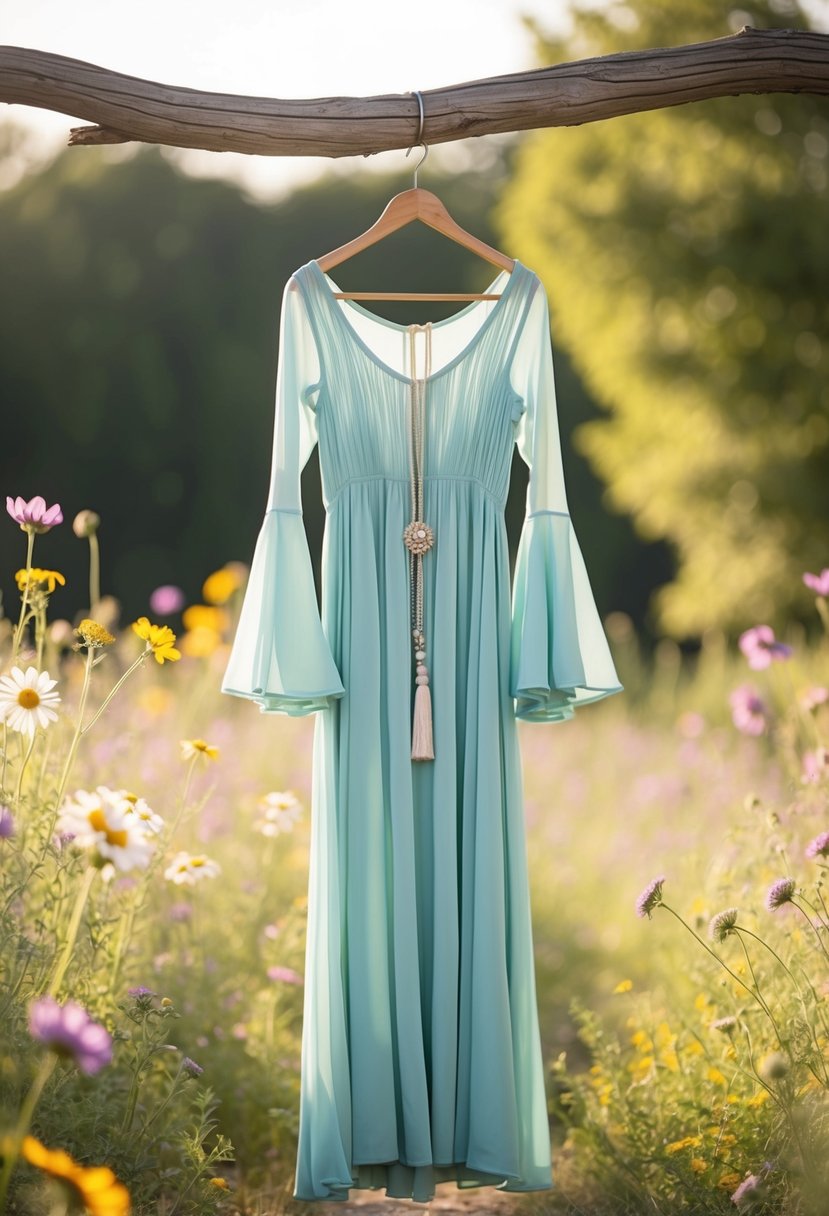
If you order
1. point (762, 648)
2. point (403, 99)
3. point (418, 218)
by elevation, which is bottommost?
point (762, 648)

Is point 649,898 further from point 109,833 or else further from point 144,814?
point 109,833

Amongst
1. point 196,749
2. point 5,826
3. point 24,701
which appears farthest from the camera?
point 196,749

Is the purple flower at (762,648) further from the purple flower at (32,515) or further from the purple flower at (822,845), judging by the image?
the purple flower at (32,515)

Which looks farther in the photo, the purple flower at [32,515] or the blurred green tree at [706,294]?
the blurred green tree at [706,294]

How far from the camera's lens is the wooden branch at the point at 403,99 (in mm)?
2191

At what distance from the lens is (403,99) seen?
2.30m

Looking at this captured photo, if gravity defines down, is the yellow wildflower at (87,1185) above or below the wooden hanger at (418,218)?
below

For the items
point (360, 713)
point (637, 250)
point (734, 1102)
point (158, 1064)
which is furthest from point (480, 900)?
point (637, 250)

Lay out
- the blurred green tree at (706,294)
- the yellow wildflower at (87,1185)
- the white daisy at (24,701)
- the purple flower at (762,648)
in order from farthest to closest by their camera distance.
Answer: the blurred green tree at (706,294), the purple flower at (762,648), the white daisy at (24,701), the yellow wildflower at (87,1185)

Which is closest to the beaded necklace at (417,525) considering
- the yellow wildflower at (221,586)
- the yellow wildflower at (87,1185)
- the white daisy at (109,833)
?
the white daisy at (109,833)

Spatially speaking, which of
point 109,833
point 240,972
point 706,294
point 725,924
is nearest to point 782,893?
point 725,924

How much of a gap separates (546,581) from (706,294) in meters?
6.37

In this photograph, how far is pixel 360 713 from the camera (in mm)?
2215

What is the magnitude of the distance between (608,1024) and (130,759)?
168 centimetres
